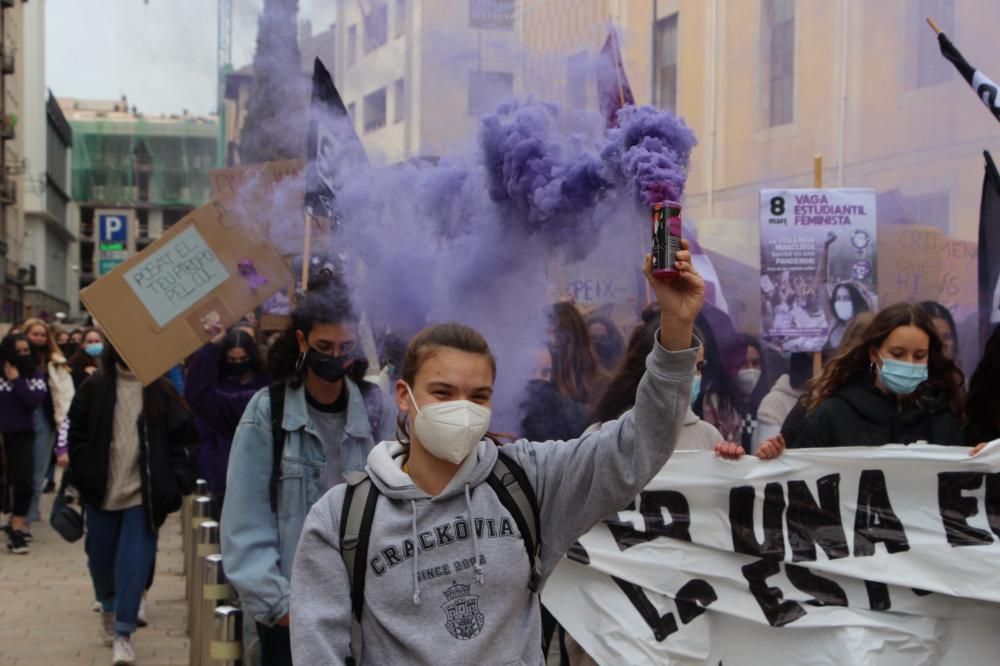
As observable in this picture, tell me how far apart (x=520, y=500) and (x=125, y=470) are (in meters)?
4.79

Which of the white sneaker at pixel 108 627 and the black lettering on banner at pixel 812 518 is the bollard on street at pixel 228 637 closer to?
the black lettering on banner at pixel 812 518

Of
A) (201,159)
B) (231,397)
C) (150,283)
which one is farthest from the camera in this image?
(201,159)

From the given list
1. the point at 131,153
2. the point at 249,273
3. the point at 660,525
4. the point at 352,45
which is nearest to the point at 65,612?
the point at 249,273

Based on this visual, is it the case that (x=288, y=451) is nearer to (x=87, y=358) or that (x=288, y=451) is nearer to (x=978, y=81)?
(x=978, y=81)

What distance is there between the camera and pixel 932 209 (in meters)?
10.1

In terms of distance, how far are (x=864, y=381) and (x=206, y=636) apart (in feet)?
9.28

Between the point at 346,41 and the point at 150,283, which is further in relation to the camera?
the point at 346,41

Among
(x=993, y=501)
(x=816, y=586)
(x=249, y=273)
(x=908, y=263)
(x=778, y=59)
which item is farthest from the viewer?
(x=778, y=59)

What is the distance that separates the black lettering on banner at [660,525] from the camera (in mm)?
5176

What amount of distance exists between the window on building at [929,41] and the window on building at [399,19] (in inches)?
187

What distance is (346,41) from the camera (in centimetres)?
786

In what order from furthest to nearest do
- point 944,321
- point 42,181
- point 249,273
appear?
point 42,181 → point 249,273 → point 944,321

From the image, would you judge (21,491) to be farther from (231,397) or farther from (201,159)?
(201,159)

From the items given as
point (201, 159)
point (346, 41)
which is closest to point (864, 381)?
point (346, 41)
